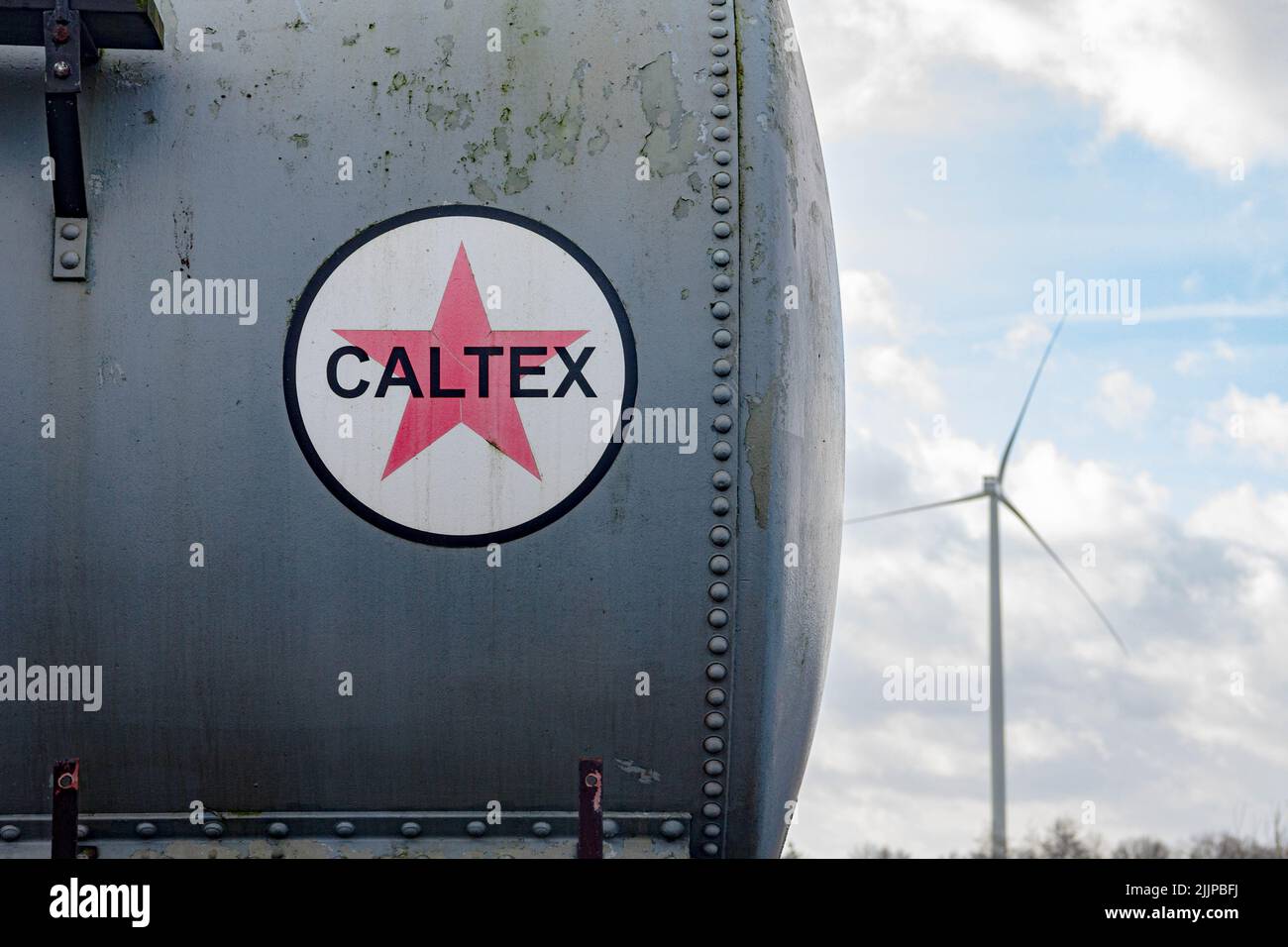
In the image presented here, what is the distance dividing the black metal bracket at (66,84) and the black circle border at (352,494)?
33.1 inches

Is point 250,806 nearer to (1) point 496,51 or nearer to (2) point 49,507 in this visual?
(2) point 49,507

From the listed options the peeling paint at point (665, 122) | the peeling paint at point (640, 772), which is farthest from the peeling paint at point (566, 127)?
the peeling paint at point (640, 772)

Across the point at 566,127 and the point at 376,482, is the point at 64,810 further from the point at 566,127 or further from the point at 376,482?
the point at 566,127

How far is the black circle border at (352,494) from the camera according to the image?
482cm

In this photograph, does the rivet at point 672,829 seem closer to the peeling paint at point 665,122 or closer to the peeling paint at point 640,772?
the peeling paint at point 640,772

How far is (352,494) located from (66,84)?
6.03 ft

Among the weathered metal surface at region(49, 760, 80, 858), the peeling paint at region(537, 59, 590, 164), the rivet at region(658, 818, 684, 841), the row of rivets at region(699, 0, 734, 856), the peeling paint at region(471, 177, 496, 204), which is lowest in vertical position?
the rivet at region(658, 818, 684, 841)

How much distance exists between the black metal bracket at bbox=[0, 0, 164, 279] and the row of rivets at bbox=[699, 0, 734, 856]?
7.20 feet

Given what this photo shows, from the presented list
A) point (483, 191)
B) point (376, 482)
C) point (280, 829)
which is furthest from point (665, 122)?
point (280, 829)

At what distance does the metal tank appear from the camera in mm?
4805

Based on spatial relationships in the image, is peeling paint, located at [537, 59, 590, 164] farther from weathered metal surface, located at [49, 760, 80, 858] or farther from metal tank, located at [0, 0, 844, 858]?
weathered metal surface, located at [49, 760, 80, 858]

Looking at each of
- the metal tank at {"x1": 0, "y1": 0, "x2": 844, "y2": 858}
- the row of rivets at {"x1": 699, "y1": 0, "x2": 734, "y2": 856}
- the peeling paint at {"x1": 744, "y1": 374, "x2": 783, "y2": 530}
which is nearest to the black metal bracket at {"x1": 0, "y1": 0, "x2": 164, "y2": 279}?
the metal tank at {"x1": 0, "y1": 0, "x2": 844, "y2": 858}

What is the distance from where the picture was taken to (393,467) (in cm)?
484
